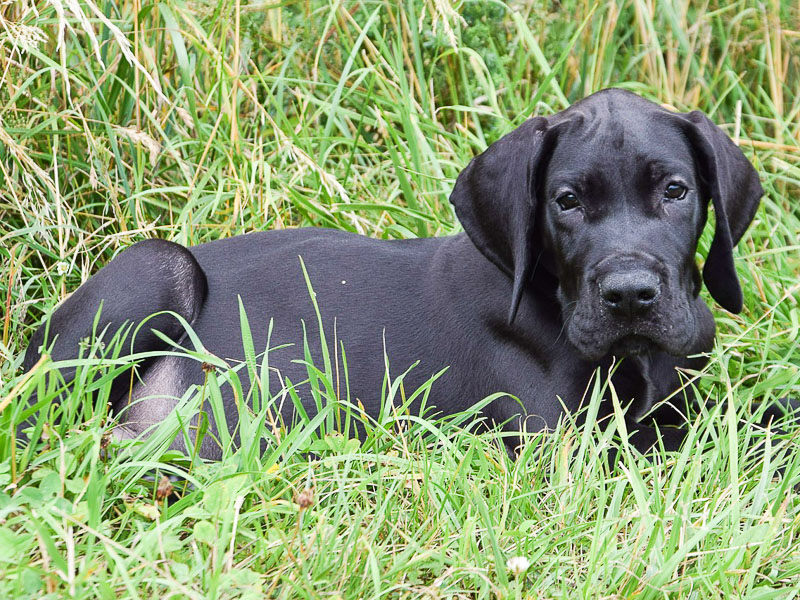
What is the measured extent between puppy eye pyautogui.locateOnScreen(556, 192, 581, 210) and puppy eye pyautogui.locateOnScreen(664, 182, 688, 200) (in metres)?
0.26

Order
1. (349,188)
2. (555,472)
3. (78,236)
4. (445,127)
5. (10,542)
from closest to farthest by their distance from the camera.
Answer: (10,542) → (555,472) → (78,236) → (349,188) → (445,127)

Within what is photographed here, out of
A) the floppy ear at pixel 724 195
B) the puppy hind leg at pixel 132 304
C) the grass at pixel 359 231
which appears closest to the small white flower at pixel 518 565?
the grass at pixel 359 231

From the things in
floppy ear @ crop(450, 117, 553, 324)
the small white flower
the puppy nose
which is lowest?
the small white flower

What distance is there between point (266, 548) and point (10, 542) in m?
0.53

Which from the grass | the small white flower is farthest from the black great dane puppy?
the small white flower

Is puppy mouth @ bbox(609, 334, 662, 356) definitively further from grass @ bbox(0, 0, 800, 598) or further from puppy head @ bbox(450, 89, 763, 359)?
grass @ bbox(0, 0, 800, 598)

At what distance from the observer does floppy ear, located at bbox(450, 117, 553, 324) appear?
3.21m

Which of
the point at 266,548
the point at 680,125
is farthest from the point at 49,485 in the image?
the point at 680,125

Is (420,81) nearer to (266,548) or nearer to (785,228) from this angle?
(785,228)

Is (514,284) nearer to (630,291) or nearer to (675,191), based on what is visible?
(630,291)

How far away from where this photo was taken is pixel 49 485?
2.43 m

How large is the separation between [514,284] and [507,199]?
0.85 feet

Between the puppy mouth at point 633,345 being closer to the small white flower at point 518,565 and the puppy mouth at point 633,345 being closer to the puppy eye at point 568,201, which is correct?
the puppy eye at point 568,201

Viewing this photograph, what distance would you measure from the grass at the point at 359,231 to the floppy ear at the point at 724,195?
11.4 inches
